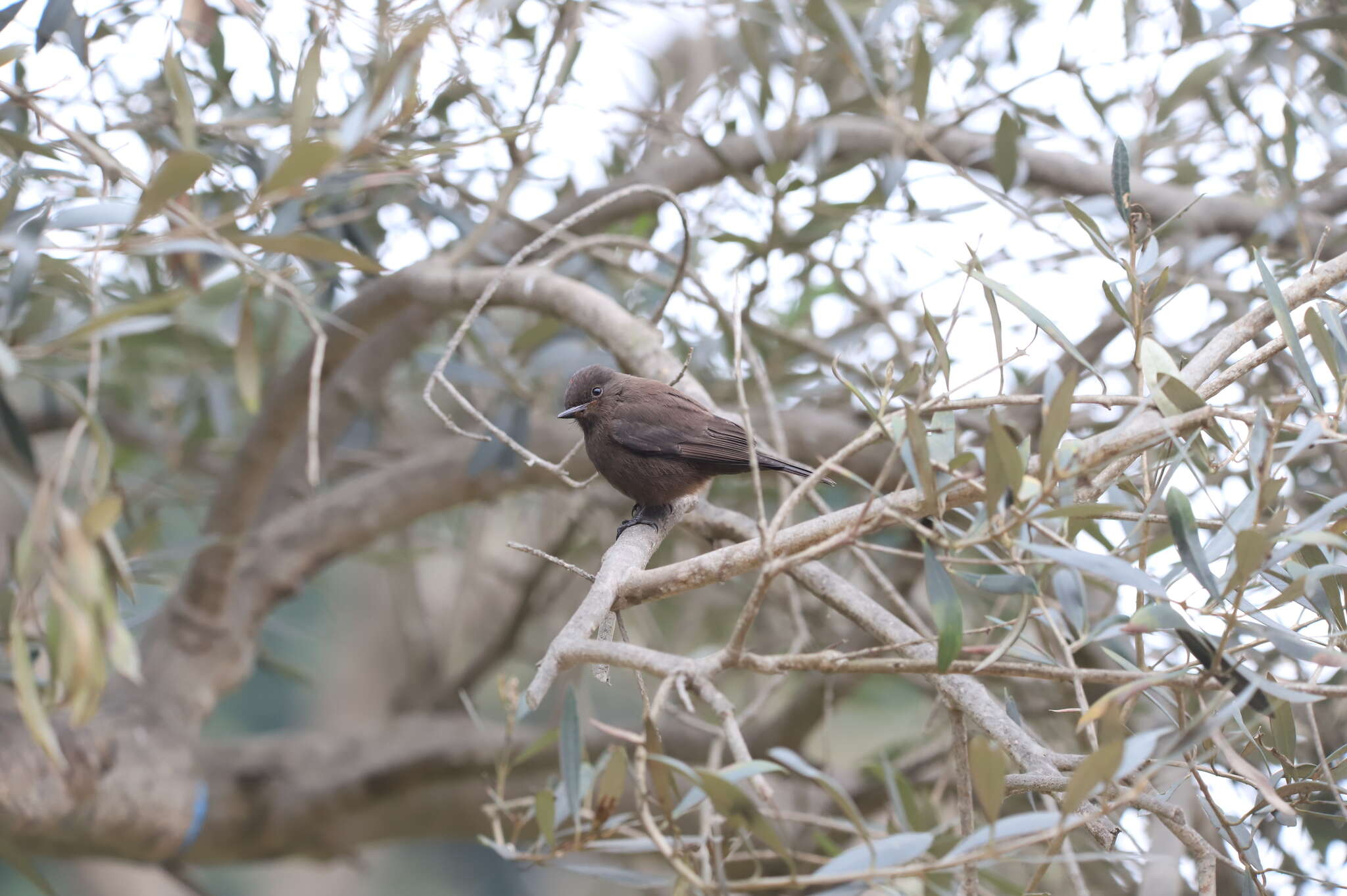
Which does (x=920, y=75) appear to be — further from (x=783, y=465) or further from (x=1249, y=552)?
(x=1249, y=552)

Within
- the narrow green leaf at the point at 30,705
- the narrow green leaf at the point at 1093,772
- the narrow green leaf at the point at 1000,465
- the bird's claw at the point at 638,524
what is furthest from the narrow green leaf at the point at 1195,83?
the narrow green leaf at the point at 30,705

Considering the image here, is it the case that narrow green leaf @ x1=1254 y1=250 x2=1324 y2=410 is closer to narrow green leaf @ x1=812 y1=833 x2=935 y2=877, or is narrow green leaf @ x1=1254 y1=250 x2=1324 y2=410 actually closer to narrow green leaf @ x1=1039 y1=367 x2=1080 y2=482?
narrow green leaf @ x1=1039 y1=367 x2=1080 y2=482

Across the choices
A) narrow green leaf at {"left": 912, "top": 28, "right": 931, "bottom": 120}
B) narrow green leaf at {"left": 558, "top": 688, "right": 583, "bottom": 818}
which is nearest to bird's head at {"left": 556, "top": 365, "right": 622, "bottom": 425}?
narrow green leaf at {"left": 912, "top": 28, "right": 931, "bottom": 120}

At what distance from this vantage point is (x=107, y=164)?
203cm

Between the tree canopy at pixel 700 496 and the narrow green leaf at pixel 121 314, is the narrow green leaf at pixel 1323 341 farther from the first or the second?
the narrow green leaf at pixel 121 314

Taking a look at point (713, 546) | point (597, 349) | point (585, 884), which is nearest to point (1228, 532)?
point (713, 546)

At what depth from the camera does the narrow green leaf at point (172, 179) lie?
1.56m

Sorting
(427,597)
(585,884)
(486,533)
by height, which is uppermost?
(486,533)

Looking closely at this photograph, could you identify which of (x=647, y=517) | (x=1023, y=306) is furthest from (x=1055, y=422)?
(x=647, y=517)

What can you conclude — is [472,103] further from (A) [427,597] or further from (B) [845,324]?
(A) [427,597]

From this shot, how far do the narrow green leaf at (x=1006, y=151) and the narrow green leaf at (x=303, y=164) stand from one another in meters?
2.56

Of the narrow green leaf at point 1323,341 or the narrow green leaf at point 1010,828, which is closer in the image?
the narrow green leaf at point 1010,828

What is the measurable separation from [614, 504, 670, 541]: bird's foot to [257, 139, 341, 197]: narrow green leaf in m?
1.40

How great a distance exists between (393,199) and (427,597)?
491cm
